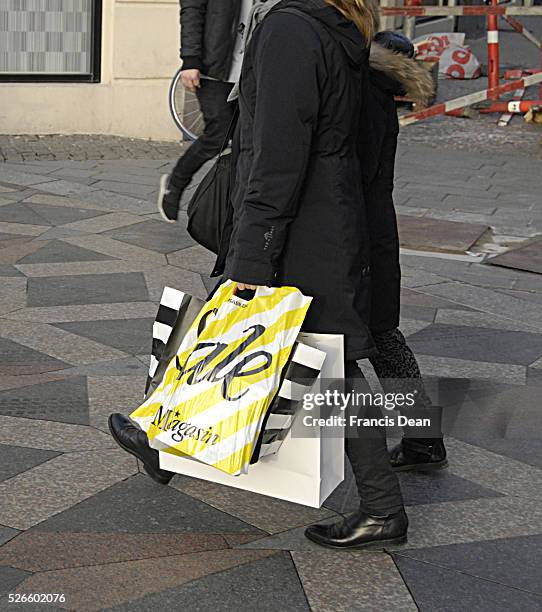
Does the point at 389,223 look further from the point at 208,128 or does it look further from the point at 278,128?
the point at 208,128

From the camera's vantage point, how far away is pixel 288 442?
3.25 metres

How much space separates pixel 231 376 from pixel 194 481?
31.9 inches

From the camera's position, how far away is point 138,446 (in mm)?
3740

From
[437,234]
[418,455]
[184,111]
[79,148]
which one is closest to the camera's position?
[418,455]

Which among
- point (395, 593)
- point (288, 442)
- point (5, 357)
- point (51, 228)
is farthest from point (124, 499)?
point (51, 228)

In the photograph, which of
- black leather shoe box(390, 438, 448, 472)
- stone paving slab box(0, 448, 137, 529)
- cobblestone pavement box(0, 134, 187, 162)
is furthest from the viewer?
cobblestone pavement box(0, 134, 187, 162)

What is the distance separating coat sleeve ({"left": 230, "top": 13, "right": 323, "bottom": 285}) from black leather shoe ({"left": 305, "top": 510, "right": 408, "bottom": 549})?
81cm

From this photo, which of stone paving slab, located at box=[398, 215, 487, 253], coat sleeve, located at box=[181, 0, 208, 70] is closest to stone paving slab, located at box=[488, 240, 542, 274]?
stone paving slab, located at box=[398, 215, 487, 253]

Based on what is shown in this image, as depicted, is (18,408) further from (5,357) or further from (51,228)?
(51,228)

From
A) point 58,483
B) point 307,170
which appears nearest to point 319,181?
point 307,170

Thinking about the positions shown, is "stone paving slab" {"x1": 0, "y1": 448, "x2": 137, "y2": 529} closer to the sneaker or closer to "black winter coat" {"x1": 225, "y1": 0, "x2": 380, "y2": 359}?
"black winter coat" {"x1": 225, "y1": 0, "x2": 380, "y2": 359}

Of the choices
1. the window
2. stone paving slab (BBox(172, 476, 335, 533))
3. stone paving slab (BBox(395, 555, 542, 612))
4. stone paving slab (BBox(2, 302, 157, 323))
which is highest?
the window

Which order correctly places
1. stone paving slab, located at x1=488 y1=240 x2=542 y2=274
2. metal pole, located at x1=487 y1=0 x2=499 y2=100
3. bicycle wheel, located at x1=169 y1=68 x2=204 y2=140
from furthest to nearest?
metal pole, located at x1=487 y1=0 x2=499 y2=100, bicycle wheel, located at x1=169 y1=68 x2=204 y2=140, stone paving slab, located at x1=488 y1=240 x2=542 y2=274

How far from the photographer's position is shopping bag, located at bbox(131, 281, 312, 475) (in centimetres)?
308
